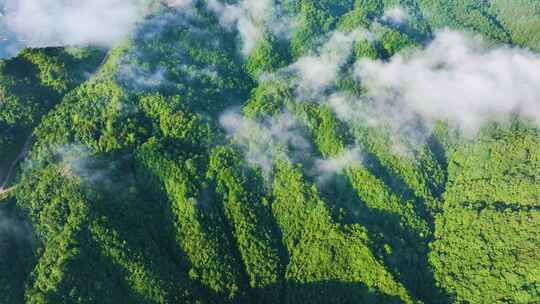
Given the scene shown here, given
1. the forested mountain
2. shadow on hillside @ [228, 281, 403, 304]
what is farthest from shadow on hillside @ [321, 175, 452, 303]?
shadow on hillside @ [228, 281, 403, 304]

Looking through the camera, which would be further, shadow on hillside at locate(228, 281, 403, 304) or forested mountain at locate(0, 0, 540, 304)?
shadow on hillside at locate(228, 281, 403, 304)

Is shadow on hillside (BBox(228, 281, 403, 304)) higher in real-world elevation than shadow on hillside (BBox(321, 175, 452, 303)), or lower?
lower

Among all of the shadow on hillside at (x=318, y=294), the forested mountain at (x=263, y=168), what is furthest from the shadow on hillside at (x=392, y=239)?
the shadow on hillside at (x=318, y=294)

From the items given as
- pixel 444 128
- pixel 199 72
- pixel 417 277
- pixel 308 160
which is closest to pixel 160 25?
pixel 199 72

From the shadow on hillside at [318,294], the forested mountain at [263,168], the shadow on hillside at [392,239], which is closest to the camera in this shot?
the forested mountain at [263,168]

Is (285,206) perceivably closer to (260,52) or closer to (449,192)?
(449,192)

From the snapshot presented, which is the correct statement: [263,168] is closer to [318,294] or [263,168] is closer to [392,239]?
[392,239]

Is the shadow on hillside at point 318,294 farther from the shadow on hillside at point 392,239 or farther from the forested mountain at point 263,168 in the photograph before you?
the shadow on hillside at point 392,239

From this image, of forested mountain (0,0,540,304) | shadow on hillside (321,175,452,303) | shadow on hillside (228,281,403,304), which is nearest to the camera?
forested mountain (0,0,540,304)

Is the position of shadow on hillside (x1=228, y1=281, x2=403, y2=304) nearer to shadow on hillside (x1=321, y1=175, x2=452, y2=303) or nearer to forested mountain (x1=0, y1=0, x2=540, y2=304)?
forested mountain (x1=0, y1=0, x2=540, y2=304)
